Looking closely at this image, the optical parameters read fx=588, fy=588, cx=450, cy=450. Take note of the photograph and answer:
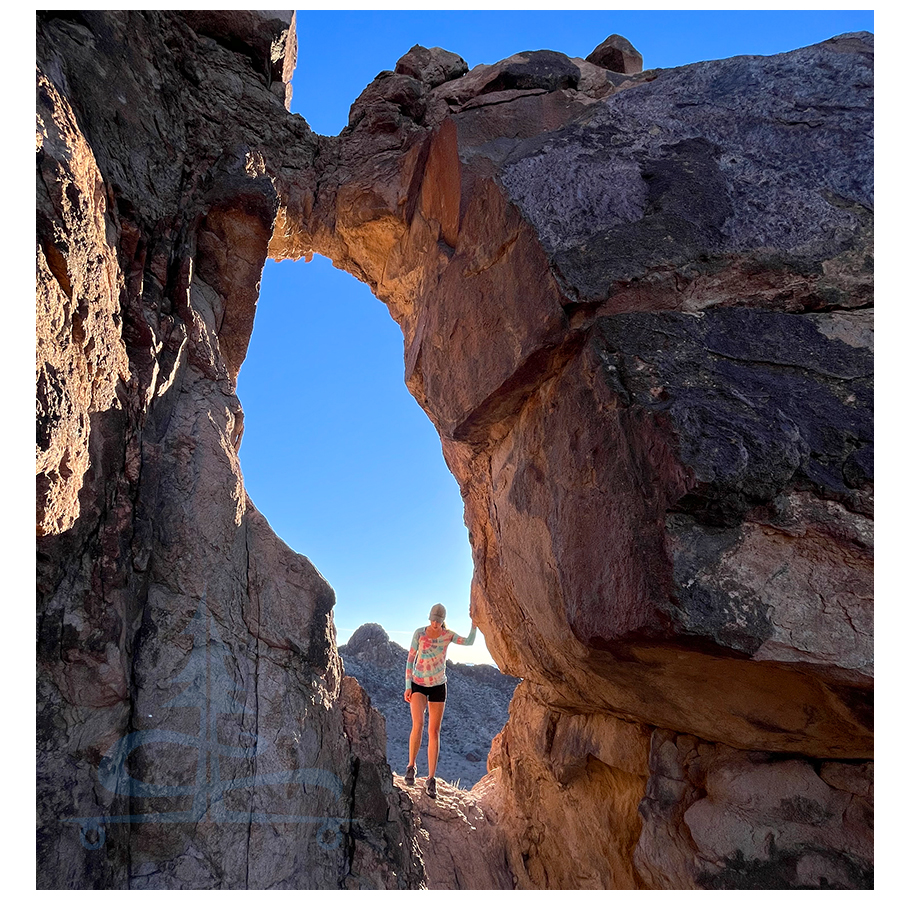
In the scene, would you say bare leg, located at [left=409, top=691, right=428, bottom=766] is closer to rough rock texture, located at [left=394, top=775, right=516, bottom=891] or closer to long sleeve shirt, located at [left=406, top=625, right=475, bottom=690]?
long sleeve shirt, located at [left=406, top=625, right=475, bottom=690]

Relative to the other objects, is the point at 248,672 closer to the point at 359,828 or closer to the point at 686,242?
the point at 359,828

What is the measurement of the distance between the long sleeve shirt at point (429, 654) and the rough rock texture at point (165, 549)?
87cm

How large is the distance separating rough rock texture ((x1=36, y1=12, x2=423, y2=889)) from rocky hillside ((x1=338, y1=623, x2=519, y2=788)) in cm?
394

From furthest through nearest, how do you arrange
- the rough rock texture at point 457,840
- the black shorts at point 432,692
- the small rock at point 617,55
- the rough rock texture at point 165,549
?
the black shorts at point 432,692
the small rock at point 617,55
the rough rock texture at point 457,840
the rough rock texture at point 165,549

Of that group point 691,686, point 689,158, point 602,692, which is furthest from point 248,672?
point 689,158

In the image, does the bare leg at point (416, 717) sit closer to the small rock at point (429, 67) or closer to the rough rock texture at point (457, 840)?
the rough rock texture at point (457, 840)

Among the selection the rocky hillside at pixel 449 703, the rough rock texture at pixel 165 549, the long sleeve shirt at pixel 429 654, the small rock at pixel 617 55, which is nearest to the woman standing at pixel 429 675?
the long sleeve shirt at pixel 429 654

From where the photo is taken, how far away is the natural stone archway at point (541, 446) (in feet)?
7.48

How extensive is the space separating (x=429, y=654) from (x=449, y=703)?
187 inches

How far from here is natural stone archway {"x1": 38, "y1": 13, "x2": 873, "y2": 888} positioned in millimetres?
2279

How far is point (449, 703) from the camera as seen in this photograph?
8898 millimetres

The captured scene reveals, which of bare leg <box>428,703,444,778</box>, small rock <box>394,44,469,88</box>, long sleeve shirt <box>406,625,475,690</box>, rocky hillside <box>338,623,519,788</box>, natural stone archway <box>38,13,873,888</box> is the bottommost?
rocky hillside <box>338,623,519,788</box>

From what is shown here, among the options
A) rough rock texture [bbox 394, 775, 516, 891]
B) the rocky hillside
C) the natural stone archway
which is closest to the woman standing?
rough rock texture [bbox 394, 775, 516, 891]

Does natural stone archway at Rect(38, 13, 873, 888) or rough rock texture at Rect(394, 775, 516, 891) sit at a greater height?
natural stone archway at Rect(38, 13, 873, 888)
